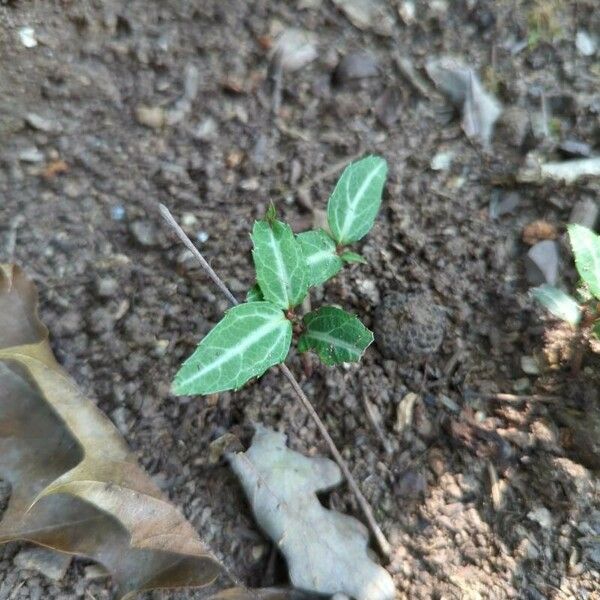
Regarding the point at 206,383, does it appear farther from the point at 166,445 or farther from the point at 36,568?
the point at 36,568

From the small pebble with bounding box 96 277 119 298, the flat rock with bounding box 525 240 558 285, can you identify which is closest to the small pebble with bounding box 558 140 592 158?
the flat rock with bounding box 525 240 558 285

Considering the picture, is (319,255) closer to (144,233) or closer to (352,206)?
(352,206)

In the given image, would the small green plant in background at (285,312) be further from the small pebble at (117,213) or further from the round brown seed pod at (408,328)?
the small pebble at (117,213)

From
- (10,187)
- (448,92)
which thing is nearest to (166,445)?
(10,187)

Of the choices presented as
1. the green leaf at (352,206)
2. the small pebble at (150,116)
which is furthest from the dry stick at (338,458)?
the small pebble at (150,116)

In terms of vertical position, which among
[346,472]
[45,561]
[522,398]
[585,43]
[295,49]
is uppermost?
[585,43]

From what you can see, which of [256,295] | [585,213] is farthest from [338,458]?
[585,213]
